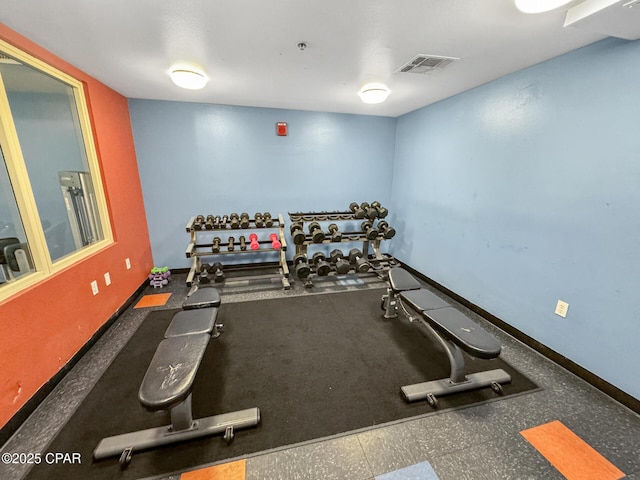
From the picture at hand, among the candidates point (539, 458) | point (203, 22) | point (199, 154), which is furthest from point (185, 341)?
point (199, 154)

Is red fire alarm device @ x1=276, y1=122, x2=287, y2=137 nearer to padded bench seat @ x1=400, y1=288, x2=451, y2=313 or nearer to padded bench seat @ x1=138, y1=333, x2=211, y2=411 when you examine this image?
padded bench seat @ x1=400, y1=288, x2=451, y2=313

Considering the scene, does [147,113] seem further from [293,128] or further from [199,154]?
[293,128]

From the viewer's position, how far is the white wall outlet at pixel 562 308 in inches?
77.2

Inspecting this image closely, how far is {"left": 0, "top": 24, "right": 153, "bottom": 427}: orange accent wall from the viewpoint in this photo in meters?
1.51

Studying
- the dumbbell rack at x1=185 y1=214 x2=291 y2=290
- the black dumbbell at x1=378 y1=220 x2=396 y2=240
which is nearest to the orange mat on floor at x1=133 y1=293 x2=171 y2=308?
the dumbbell rack at x1=185 y1=214 x2=291 y2=290

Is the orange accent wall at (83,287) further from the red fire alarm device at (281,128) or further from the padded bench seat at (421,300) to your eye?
the padded bench seat at (421,300)

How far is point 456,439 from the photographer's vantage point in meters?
1.44

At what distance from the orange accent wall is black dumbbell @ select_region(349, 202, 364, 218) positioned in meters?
2.80

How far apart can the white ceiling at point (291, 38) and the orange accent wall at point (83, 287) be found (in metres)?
0.35

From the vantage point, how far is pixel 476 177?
269 cm

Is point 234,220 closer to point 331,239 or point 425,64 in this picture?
point 331,239

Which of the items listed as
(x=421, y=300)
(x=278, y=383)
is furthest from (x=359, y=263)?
(x=278, y=383)

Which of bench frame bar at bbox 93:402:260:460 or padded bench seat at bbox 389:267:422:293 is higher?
padded bench seat at bbox 389:267:422:293

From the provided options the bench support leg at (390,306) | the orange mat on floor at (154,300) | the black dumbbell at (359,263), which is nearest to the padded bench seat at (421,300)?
the bench support leg at (390,306)
